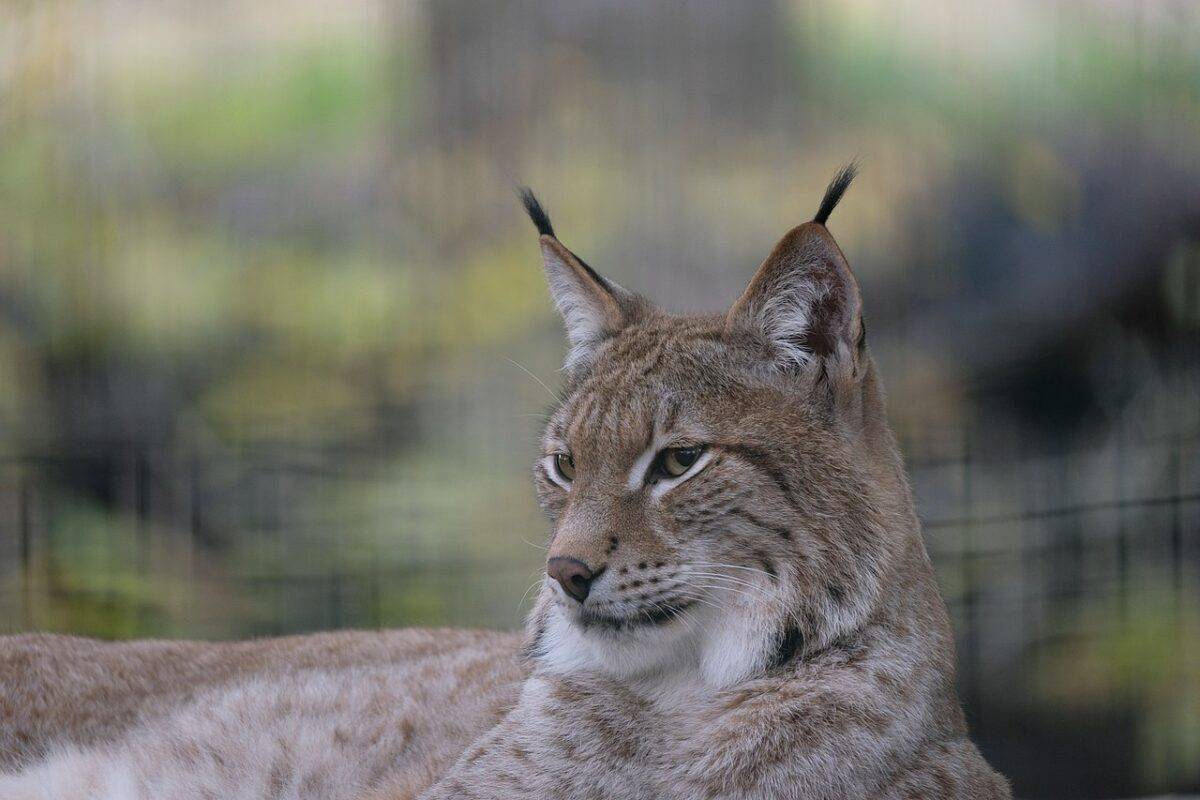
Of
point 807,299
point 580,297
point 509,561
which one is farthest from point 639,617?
point 509,561

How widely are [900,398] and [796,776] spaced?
3.90 m

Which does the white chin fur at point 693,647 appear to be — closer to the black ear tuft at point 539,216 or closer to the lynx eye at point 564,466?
the lynx eye at point 564,466

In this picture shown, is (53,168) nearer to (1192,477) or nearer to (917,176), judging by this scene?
(917,176)

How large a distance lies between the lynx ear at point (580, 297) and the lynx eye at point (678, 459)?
56 centimetres

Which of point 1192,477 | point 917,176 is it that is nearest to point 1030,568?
point 1192,477

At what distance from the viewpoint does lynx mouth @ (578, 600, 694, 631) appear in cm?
296

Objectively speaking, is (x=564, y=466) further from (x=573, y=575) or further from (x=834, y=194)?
(x=834, y=194)

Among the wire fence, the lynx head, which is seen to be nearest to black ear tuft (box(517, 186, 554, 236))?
the lynx head

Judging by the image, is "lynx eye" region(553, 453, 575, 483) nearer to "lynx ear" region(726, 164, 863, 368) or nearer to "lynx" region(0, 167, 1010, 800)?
"lynx" region(0, 167, 1010, 800)

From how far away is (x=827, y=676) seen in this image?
9.71ft

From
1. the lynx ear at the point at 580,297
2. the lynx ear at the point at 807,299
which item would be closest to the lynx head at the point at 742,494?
the lynx ear at the point at 807,299

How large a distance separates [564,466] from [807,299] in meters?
0.72

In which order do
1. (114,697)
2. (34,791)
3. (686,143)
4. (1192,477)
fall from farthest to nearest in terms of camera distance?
1. (686,143)
2. (1192,477)
3. (114,697)
4. (34,791)

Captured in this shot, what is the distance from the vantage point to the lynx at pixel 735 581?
2.94 m
